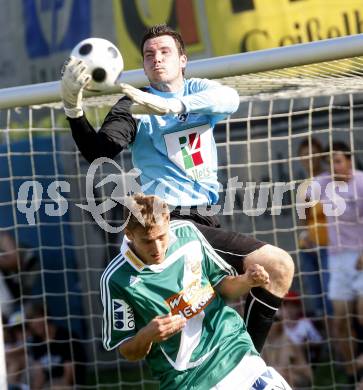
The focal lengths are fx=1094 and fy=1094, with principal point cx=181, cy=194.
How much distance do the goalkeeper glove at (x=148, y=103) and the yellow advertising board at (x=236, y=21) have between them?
3706mm

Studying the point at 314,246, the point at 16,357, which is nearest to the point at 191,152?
the point at 314,246

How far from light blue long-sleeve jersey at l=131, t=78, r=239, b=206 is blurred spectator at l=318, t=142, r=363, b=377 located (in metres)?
2.51

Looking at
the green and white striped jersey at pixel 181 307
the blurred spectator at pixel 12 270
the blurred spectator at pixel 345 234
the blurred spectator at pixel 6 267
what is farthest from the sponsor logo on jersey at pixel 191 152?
the blurred spectator at pixel 6 267

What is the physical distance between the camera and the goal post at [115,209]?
23.7ft

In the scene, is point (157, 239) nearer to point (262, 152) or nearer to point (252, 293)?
point (252, 293)

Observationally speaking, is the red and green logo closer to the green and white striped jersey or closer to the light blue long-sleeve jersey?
the light blue long-sleeve jersey

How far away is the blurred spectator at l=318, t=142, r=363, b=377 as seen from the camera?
22.9 ft

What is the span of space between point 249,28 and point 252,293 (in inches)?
150

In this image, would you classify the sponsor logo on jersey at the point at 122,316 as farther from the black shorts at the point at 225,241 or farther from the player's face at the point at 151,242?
the black shorts at the point at 225,241

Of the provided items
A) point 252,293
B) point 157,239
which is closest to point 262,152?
point 252,293

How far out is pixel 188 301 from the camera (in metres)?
4.29

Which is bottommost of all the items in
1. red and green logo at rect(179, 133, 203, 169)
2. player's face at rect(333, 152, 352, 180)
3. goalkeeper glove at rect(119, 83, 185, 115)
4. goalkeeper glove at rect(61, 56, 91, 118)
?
player's face at rect(333, 152, 352, 180)

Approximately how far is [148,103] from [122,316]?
83 centimetres

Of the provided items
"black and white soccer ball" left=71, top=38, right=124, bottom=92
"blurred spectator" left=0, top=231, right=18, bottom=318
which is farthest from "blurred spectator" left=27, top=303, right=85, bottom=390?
"black and white soccer ball" left=71, top=38, right=124, bottom=92
